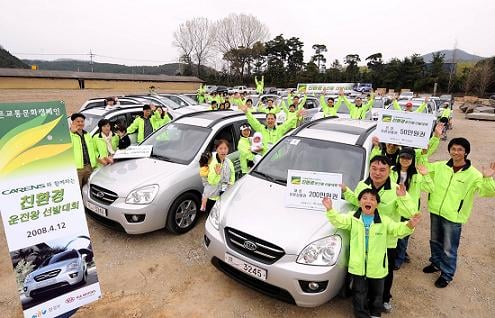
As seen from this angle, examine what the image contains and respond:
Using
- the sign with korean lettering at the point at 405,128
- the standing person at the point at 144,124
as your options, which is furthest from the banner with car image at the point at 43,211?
the standing person at the point at 144,124

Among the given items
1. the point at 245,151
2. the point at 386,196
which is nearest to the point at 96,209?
the point at 245,151

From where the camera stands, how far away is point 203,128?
5.11m

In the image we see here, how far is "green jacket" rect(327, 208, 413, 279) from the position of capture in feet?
8.73

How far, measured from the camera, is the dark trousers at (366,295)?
2.79m

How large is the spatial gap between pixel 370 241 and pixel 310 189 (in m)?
0.70

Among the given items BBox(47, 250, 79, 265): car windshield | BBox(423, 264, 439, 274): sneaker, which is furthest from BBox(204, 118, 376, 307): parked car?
BBox(423, 264, 439, 274): sneaker

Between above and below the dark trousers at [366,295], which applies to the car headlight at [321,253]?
above

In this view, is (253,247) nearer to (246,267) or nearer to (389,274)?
(246,267)

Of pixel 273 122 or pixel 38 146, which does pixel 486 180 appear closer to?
pixel 273 122

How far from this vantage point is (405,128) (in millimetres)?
3805

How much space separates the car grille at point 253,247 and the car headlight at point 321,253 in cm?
21

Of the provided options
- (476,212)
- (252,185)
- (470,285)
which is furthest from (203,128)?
(476,212)

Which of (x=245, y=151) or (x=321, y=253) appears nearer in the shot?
(x=321, y=253)

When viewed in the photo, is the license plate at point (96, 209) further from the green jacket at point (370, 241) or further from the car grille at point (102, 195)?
the green jacket at point (370, 241)
